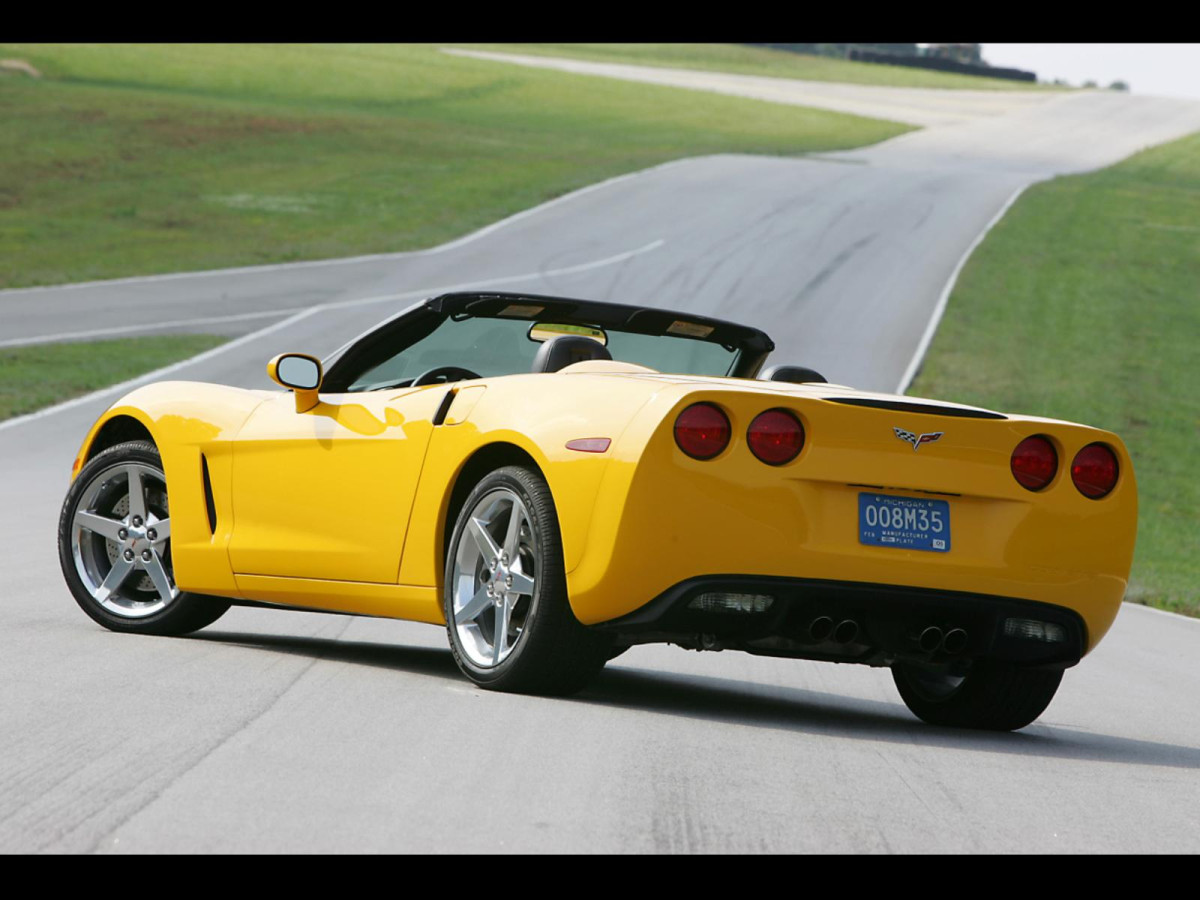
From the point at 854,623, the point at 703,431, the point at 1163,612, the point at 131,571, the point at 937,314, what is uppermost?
the point at 703,431

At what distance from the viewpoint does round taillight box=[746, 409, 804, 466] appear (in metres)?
5.78

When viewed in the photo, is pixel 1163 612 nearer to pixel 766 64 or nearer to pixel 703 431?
pixel 703 431

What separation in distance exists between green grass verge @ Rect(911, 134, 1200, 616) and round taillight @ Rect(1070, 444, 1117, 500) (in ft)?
24.6

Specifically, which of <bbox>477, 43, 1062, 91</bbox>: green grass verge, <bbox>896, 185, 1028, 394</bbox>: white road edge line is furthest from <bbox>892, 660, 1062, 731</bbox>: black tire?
<bbox>477, 43, 1062, 91</bbox>: green grass verge

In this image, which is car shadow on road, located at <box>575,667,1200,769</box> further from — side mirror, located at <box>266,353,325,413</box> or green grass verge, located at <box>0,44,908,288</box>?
green grass verge, located at <box>0,44,908,288</box>

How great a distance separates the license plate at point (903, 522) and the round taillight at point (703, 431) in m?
0.50

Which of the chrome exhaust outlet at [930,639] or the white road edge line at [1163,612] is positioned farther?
the white road edge line at [1163,612]

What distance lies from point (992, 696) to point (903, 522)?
1166mm

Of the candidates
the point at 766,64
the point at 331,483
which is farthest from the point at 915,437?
the point at 766,64

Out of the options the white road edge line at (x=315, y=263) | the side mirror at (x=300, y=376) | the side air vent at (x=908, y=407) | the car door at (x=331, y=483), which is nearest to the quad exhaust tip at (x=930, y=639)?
the side air vent at (x=908, y=407)

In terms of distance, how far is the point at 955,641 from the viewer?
19.8 feet

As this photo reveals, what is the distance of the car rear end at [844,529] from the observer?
5.70 meters

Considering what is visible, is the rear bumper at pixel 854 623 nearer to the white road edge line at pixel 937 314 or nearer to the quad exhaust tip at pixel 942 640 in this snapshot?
the quad exhaust tip at pixel 942 640
